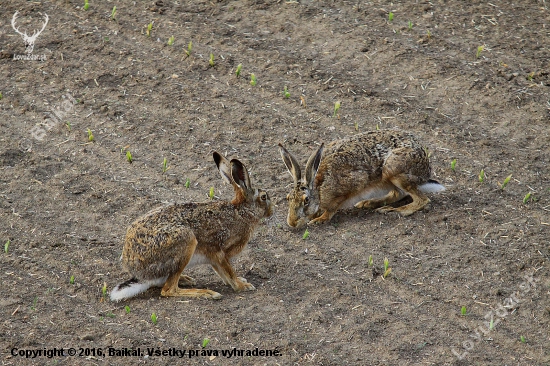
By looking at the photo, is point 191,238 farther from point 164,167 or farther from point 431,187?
point 431,187

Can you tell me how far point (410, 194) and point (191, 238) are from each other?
9.33 feet

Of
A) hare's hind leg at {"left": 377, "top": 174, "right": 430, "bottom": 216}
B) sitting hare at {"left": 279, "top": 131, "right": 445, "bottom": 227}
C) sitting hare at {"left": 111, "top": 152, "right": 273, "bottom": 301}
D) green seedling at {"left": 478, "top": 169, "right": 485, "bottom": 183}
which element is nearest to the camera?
sitting hare at {"left": 111, "top": 152, "right": 273, "bottom": 301}

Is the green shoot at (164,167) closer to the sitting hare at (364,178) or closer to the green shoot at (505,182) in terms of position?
the sitting hare at (364,178)

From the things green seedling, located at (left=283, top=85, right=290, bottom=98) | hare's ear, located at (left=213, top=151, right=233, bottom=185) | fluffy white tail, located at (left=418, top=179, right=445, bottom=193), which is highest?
hare's ear, located at (left=213, top=151, right=233, bottom=185)

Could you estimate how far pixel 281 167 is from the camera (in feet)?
29.6

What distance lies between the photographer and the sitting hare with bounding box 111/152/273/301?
21.8 ft

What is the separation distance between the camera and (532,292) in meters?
7.00

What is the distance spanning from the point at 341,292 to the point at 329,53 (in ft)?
15.9

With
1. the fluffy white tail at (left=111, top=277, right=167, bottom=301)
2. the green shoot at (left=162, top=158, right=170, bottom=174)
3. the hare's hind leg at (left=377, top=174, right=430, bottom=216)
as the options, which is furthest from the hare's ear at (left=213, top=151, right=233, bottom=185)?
the hare's hind leg at (left=377, top=174, right=430, bottom=216)

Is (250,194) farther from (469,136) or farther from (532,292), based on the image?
(469,136)

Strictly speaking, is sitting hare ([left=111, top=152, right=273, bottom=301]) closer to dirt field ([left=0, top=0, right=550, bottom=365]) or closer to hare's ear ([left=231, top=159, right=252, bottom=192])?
hare's ear ([left=231, top=159, right=252, bottom=192])

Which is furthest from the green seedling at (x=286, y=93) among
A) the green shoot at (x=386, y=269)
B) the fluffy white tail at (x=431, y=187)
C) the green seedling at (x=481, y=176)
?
the green shoot at (x=386, y=269)

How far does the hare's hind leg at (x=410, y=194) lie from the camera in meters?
8.34

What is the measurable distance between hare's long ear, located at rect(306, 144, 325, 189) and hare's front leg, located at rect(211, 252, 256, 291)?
5.07ft
